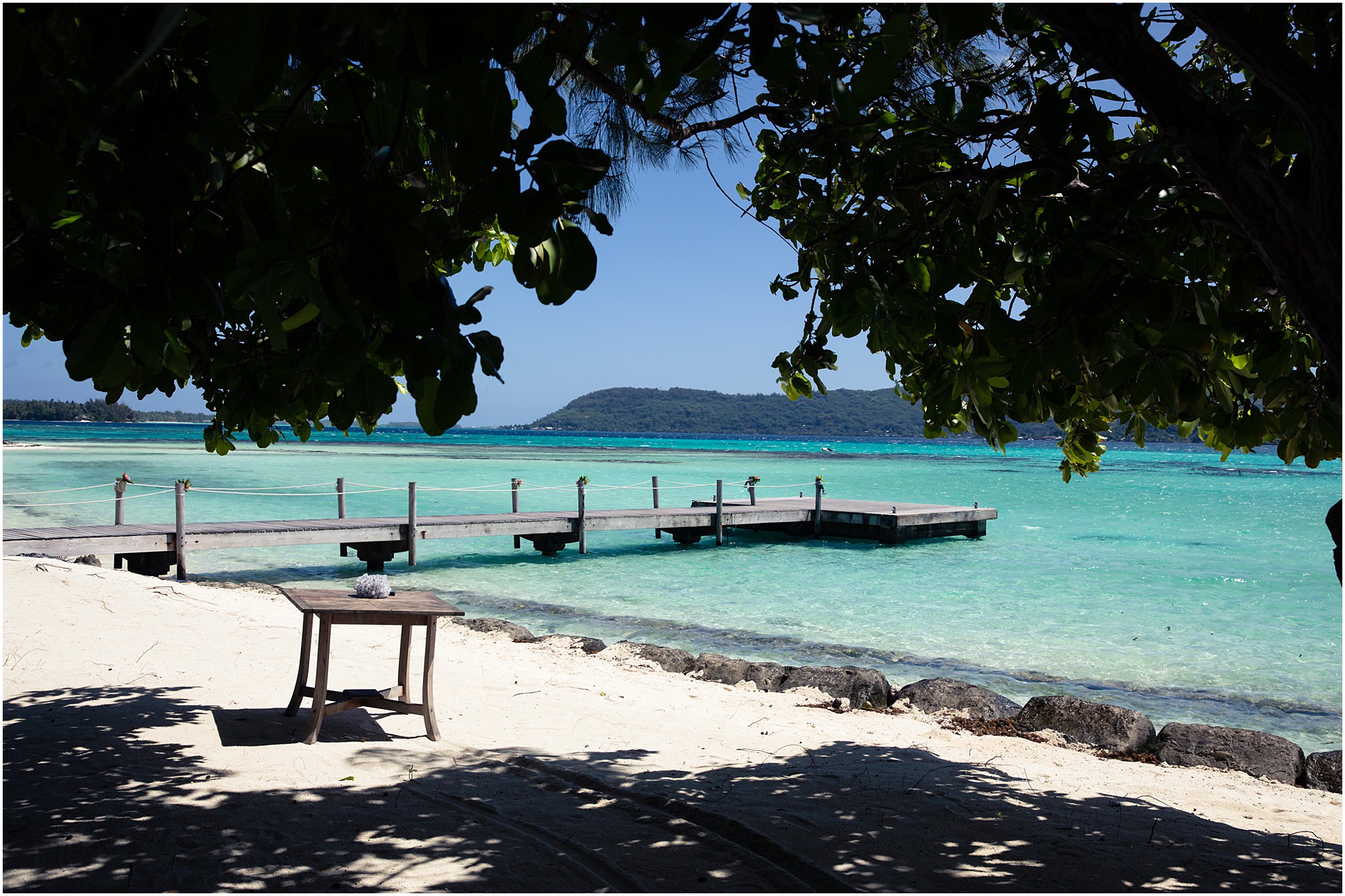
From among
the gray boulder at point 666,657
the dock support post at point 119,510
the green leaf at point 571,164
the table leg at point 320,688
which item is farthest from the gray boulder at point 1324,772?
the dock support post at point 119,510

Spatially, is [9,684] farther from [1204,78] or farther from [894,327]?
[1204,78]

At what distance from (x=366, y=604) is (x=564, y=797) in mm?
1563

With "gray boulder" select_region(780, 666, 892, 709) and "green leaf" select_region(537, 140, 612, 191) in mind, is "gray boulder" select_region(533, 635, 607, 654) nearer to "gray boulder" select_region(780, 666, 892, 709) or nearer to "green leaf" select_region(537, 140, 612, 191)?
"gray boulder" select_region(780, 666, 892, 709)

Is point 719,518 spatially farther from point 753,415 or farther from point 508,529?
point 753,415

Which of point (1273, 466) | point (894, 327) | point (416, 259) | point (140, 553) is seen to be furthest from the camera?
point (1273, 466)

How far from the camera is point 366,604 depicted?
4957 millimetres

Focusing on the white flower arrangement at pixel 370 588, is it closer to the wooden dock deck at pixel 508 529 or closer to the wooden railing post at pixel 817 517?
the wooden dock deck at pixel 508 529

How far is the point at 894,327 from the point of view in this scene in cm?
265

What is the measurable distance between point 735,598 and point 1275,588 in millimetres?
10394

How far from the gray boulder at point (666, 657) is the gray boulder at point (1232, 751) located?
400 centimetres

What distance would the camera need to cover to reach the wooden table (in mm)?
4883

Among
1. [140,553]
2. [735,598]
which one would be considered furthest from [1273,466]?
[140,553]

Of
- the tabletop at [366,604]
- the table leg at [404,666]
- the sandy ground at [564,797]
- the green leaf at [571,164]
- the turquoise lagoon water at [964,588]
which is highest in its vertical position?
the green leaf at [571,164]

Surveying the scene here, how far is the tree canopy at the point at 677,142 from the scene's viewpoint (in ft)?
4.48
